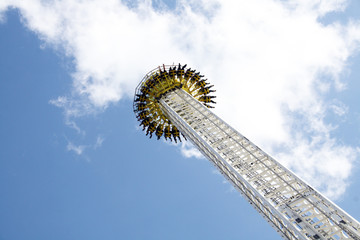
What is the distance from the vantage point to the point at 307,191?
68.2ft

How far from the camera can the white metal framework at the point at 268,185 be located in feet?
58.7

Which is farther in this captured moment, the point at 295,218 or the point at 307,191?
the point at 307,191

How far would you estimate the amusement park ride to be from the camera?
1842 cm

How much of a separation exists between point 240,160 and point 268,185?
13.7ft

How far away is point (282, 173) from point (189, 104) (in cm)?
1853

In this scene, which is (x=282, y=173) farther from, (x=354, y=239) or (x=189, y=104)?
(x=189, y=104)

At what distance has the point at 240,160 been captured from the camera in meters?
26.5

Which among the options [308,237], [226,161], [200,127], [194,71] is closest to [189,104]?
[200,127]

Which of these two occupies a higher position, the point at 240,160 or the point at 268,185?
the point at 240,160

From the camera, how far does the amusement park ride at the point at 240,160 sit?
60.4ft

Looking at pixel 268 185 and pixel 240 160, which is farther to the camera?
pixel 240 160

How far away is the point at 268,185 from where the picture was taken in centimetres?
2286

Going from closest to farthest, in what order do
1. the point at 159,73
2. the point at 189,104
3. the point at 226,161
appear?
the point at 226,161, the point at 189,104, the point at 159,73

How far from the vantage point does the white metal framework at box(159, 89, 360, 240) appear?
17906 millimetres
